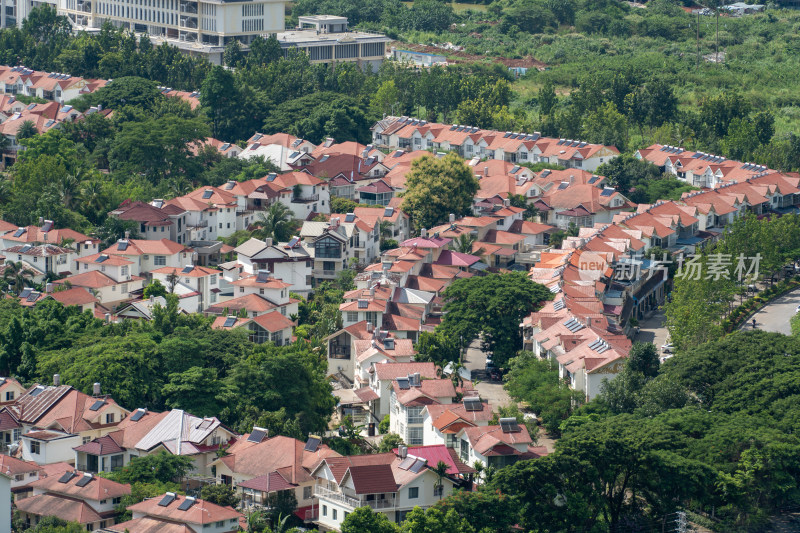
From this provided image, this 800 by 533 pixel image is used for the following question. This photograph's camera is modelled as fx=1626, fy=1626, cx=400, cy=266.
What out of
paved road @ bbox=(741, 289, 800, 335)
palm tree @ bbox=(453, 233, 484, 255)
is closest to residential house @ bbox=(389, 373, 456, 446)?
paved road @ bbox=(741, 289, 800, 335)

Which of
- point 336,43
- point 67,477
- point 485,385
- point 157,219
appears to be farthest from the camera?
point 336,43

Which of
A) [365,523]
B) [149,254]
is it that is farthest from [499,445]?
[149,254]

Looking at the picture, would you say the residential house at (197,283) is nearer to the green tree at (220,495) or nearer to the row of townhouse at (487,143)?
the green tree at (220,495)

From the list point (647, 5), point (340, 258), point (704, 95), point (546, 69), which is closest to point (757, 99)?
point (704, 95)

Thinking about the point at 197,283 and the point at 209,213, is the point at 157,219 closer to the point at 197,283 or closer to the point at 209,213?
the point at 209,213

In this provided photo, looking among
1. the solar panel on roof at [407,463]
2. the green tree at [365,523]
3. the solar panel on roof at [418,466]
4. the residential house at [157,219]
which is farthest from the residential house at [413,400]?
the residential house at [157,219]

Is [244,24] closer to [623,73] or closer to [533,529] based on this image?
[623,73]
